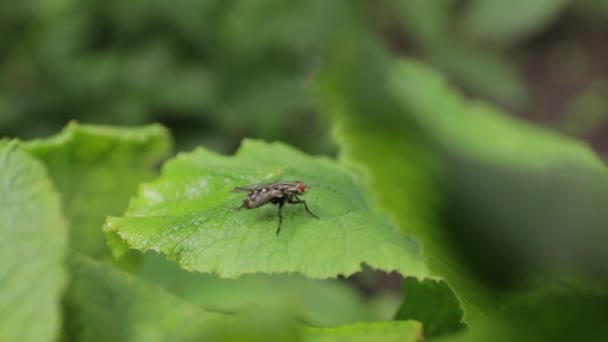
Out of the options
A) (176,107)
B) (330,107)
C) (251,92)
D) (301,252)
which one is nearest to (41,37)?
(176,107)

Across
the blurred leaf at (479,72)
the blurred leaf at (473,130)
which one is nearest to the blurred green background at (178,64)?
the blurred leaf at (479,72)

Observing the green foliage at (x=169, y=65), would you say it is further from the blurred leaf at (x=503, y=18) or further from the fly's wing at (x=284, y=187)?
the fly's wing at (x=284, y=187)

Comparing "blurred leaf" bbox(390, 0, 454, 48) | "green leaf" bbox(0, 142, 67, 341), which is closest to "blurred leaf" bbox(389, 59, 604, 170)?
"green leaf" bbox(0, 142, 67, 341)

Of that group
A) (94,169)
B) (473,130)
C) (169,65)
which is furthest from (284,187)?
(169,65)

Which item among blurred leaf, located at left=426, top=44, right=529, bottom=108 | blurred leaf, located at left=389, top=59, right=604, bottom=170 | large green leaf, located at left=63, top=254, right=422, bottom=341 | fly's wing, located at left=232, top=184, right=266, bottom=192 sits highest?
blurred leaf, located at left=426, top=44, right=529, bottom=108

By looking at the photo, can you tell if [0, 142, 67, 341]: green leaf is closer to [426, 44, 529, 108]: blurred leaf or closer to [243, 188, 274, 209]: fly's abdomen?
[243, 188, 274, 209]: fly's abdomen

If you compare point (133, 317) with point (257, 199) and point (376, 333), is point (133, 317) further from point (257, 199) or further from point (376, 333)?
point (257, 199)
